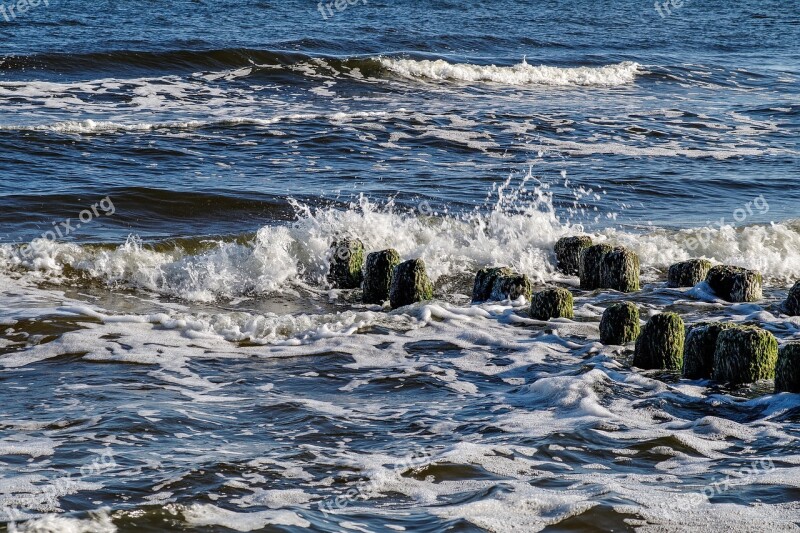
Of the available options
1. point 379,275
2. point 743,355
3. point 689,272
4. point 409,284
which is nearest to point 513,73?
point 689,272

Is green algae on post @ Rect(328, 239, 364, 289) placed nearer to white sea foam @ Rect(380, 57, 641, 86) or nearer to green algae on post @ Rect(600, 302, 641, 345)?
green algae on post @ Rect(600, 302, 641, 345)

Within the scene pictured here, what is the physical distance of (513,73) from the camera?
2292cm

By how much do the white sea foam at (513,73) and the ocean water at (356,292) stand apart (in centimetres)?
10

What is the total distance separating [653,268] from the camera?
10.2m

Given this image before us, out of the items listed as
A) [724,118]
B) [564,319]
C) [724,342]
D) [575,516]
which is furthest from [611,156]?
[575,516]

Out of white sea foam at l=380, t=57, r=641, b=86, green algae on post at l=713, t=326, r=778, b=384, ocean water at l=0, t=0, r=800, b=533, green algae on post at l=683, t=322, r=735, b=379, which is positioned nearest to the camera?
ocean water at l=0, t=0, r=800, b=533

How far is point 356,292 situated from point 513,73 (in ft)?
48.6

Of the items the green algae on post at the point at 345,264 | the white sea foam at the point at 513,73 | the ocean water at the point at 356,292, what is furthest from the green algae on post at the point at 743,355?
the white sea foam at the point at 513,73

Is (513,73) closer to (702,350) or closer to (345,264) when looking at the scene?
(345,264)

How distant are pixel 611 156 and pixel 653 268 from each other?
5442mm

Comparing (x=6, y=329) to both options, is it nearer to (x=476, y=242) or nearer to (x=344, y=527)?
(x=344, y=527)

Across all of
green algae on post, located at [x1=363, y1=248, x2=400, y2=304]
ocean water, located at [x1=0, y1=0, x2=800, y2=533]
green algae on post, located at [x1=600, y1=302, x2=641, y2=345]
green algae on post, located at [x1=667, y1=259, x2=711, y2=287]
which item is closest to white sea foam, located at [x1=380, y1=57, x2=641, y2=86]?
ocean water, located at [x1=0, y1=0, x2=800, y2=533]

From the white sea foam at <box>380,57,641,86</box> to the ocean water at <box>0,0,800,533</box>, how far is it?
101 millimetres

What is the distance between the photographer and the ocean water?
193 inches
